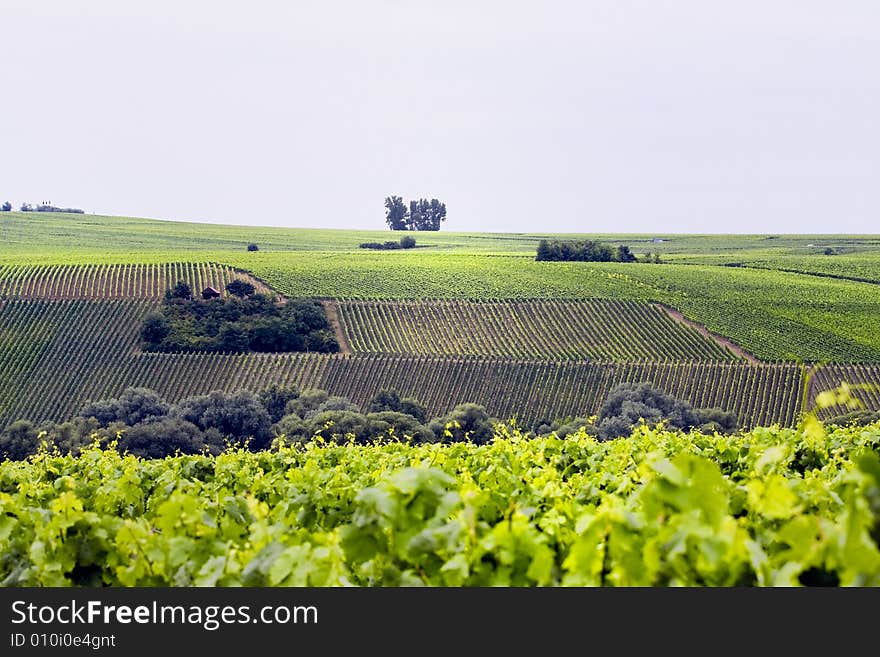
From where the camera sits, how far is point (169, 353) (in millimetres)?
66625

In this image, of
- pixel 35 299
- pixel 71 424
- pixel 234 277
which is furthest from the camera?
pixel 234 277

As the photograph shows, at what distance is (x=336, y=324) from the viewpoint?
239 feet

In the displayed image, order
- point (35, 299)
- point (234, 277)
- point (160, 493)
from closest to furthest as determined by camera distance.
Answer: point (160, 493), point (35, 299), point (234, 277)

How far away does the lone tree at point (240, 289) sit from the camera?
77688 mm

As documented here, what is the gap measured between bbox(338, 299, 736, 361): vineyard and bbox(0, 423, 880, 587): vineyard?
5658cm

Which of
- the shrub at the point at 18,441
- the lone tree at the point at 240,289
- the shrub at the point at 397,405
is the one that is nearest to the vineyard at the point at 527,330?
the lone tree at the point at 240,289

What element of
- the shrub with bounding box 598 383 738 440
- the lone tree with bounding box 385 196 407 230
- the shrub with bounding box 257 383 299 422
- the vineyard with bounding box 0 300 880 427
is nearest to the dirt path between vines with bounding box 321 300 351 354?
the vineyard with bounding box 0 300 880 427

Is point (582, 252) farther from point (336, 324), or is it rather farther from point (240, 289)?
point (336, 324)

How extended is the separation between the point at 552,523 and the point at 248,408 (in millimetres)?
46990

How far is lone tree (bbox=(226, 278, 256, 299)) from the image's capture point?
77.7 m

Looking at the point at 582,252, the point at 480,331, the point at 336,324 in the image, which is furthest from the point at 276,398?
the point at 582,252

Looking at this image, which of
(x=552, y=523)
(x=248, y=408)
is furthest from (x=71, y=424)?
(x=552, y=523)

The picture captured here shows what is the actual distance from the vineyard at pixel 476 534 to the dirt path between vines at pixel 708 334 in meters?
55.8
